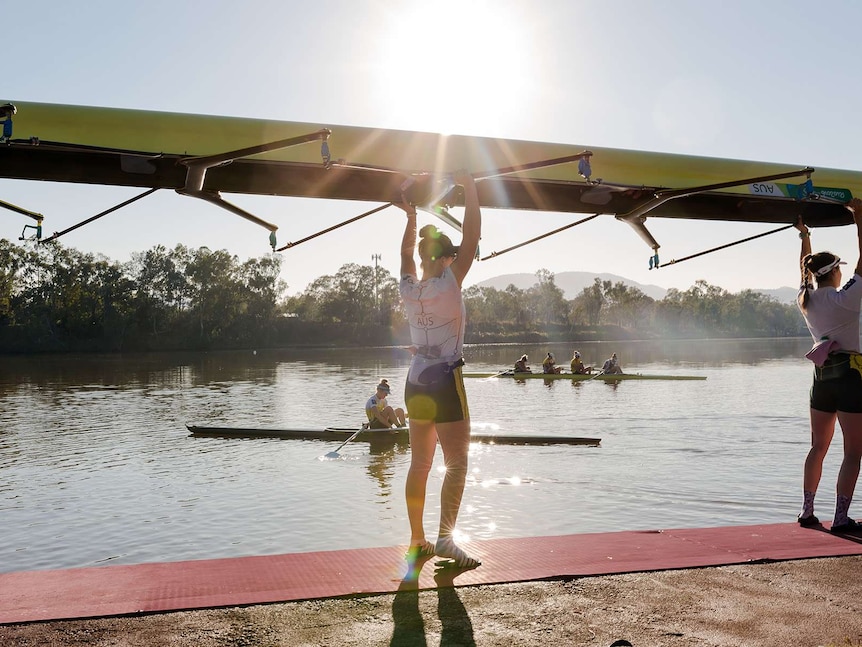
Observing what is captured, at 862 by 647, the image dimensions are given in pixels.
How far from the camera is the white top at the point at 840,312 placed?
5.08 meters

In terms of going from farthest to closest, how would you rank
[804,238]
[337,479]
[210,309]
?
[210,309]
[337,479]
[804,238]

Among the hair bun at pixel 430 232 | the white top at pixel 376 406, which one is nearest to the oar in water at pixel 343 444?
the white top at pixel 376 406

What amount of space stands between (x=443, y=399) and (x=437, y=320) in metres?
0.47

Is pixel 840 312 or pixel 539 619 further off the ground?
pixel 840 312

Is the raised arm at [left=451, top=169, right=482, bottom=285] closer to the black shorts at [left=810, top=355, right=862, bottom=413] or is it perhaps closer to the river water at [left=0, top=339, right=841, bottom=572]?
the black shorts at [left=810, top=355, right=862, bottom=413]

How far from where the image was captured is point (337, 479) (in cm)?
1361

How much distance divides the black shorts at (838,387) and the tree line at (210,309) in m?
91.0

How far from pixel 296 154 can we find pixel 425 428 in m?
2.03

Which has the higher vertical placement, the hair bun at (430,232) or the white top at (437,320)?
the hair bun at (430,232)

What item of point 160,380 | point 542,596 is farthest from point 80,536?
point 160,380

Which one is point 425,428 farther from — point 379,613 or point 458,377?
point 379,613

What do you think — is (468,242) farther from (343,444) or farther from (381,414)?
(381,414)

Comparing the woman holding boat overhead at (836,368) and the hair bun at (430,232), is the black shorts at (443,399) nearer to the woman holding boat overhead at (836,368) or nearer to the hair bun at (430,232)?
the hair bun at (430,232)

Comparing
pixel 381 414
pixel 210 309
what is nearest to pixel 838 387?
pixel 381 414
